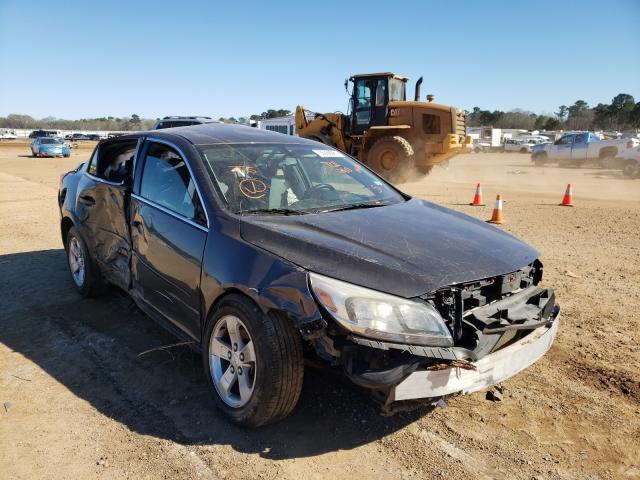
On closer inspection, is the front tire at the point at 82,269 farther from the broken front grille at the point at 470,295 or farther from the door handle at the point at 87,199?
the broken front grille at the point at 470,295

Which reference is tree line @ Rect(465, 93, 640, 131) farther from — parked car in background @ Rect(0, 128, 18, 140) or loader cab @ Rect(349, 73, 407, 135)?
parked car in background @ Rect(0, 128, 18, 140)

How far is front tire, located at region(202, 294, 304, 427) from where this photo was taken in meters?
2.58

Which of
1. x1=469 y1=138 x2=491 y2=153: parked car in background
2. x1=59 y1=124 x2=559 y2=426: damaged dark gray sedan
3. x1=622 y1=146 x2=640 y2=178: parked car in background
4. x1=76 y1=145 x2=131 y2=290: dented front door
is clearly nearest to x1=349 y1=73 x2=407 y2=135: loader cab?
x1=622 y1=146 x2=640 y2=178: parked car in background

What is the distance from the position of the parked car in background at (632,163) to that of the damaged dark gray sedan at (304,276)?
61.6 ft

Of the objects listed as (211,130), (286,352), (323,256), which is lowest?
(286,352)

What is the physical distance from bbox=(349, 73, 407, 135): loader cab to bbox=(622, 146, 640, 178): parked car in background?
9.96 metres

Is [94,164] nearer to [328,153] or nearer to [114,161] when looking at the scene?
[114,161]

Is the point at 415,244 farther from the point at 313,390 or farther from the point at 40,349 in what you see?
the point at 40,349

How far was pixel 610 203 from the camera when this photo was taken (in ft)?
41.1

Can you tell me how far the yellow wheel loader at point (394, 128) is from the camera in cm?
1532

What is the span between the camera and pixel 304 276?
249 centimetres

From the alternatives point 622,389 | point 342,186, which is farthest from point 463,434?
point 342,186

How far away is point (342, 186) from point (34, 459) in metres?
Result: 2.69

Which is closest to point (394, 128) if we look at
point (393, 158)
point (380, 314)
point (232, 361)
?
point (393, 158)
